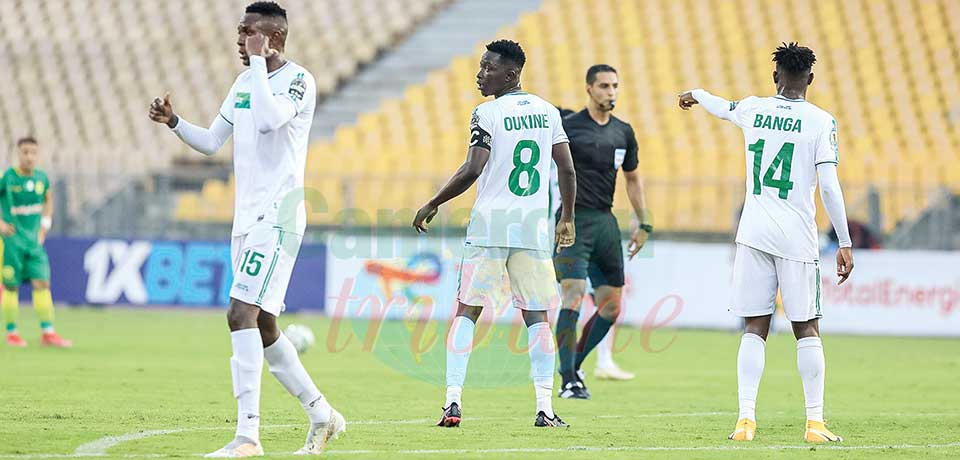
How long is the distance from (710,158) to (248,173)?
17.4m

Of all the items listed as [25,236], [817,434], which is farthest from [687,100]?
[25,236]

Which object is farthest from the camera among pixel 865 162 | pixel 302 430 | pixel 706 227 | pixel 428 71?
pixel 428 71

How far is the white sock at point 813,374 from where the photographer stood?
26.3 ft

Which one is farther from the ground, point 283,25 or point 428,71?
point 428,71

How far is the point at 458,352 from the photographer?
834 centimetres

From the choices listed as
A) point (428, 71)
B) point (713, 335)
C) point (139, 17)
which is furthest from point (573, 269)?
point (139, 17)

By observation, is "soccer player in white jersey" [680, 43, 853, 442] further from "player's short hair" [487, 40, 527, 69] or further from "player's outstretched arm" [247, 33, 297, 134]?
"player's outstretched arm" [247, 33, 297, 134]

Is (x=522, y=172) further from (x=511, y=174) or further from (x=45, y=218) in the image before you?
(x=45, y=218)

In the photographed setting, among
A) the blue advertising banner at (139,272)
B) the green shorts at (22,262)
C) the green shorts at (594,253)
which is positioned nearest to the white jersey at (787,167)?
the green shorts at (594,253)

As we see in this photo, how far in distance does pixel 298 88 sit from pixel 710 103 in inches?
102

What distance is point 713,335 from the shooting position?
1872cm

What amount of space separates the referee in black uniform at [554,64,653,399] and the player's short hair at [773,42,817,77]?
2.91 metres

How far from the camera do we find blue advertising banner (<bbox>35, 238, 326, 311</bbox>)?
21.1 meters

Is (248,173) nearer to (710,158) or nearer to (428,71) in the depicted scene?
(710,158)
